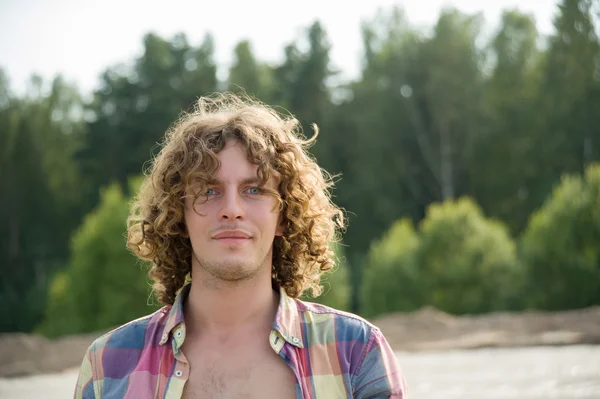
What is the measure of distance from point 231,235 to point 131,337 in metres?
0.38

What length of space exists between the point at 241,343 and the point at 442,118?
1133 inches

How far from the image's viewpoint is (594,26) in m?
26.3

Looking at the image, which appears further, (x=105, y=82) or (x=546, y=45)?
(x=105, y=82)

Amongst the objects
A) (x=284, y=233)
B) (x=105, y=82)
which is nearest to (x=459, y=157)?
(x=105, y=82)

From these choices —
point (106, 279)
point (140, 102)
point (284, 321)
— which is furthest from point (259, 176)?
point (140, 102)

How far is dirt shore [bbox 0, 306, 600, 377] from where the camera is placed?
11.8 meters

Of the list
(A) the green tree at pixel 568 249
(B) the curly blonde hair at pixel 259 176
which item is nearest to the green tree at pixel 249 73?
(A) the green tree at pixel 568 249

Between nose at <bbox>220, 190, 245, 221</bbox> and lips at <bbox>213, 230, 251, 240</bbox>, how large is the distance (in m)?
0.03

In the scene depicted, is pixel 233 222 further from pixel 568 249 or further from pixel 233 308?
pixel 568 249

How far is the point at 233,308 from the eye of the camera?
2361mm

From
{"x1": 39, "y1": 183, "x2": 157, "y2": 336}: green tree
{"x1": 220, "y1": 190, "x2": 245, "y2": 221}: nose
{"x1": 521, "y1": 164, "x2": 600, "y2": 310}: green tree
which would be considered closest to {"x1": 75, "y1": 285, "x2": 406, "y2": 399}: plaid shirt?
{"x1": 220, "y1": 190, "x2": 245, "y2": 221}: nose

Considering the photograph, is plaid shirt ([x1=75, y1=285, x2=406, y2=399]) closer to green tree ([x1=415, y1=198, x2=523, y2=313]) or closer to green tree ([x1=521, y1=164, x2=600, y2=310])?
green tree ([x1=521, y1=164, x2=600, y2=310])

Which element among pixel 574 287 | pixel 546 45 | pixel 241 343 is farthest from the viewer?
pixel 546 45

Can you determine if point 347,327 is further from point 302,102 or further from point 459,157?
point 302,102
